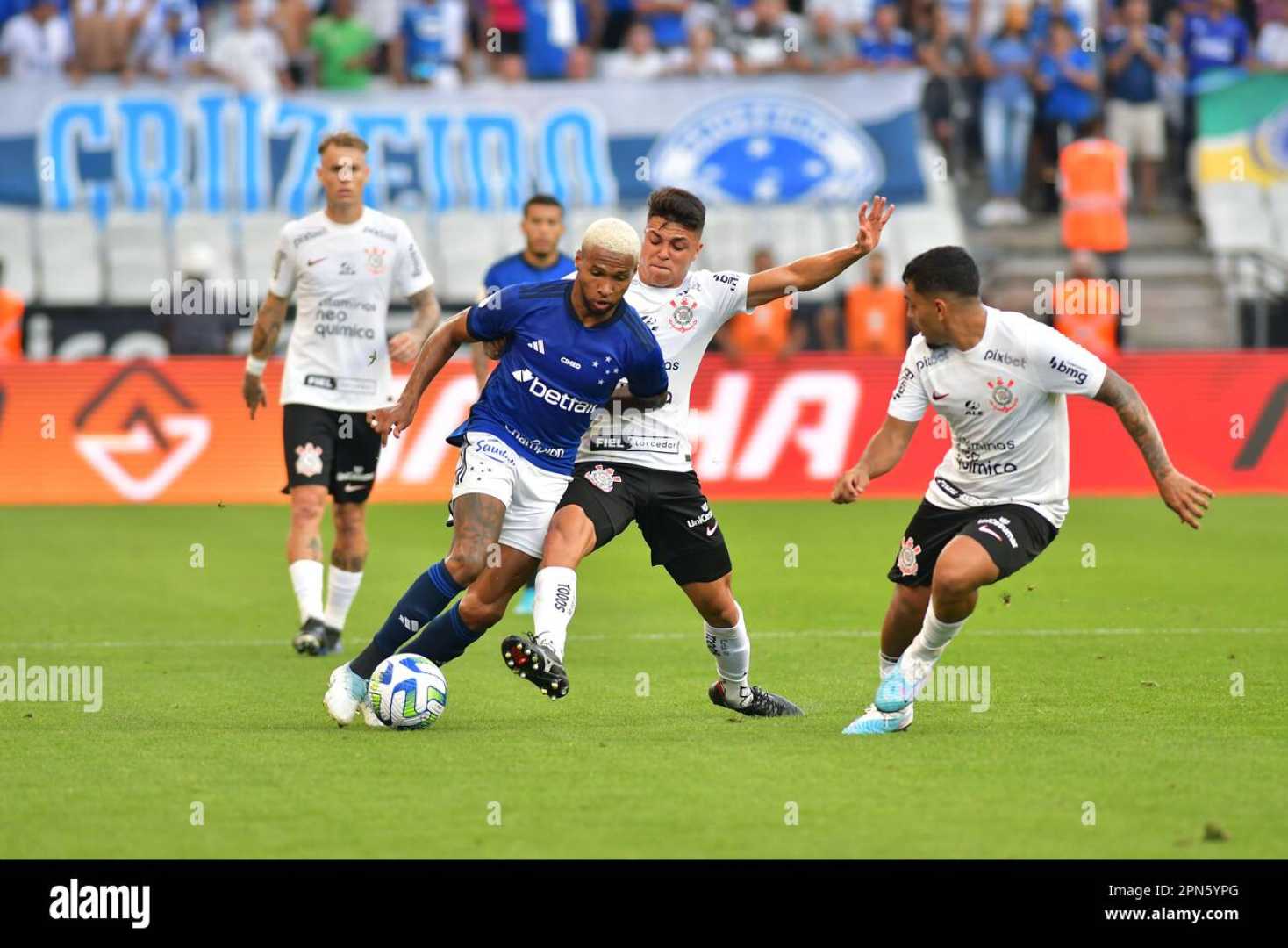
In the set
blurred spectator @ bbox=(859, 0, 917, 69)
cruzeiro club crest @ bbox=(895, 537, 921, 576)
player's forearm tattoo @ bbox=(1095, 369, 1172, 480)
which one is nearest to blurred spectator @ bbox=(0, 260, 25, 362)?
blurred spectator @ bbox=(859, 0, 917, 69)

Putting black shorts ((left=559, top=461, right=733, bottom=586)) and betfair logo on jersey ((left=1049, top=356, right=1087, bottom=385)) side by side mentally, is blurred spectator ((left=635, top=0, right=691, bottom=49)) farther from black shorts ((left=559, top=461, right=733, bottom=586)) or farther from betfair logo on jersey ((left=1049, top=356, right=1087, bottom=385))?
A: betfair logo on jersey ((left=1049, top=356, right=1087, bottom=385))

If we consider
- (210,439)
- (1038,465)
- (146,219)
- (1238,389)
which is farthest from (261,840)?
(146,219)

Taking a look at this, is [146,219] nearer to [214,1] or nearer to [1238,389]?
[214,1]

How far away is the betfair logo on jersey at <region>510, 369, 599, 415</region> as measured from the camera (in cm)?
854

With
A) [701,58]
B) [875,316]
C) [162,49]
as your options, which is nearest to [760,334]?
[875,316]

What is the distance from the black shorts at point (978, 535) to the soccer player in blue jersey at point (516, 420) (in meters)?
1.28

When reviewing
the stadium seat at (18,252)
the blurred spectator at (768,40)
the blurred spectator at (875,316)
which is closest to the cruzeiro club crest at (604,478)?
the blurred spectator at (875,316)

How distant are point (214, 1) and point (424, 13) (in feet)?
10.1

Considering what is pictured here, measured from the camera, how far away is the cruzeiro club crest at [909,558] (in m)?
8.88

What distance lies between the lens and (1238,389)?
1972 cm

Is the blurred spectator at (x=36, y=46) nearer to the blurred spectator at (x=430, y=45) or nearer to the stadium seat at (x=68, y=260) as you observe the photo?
the stadium seat at (x=68, y=260)

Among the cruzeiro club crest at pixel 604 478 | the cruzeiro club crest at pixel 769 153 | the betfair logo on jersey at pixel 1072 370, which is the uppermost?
the cruzeiro club crest at pixel 769 153

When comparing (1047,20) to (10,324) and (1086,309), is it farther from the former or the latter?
(10,324)

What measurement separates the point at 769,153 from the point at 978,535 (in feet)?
57.3
